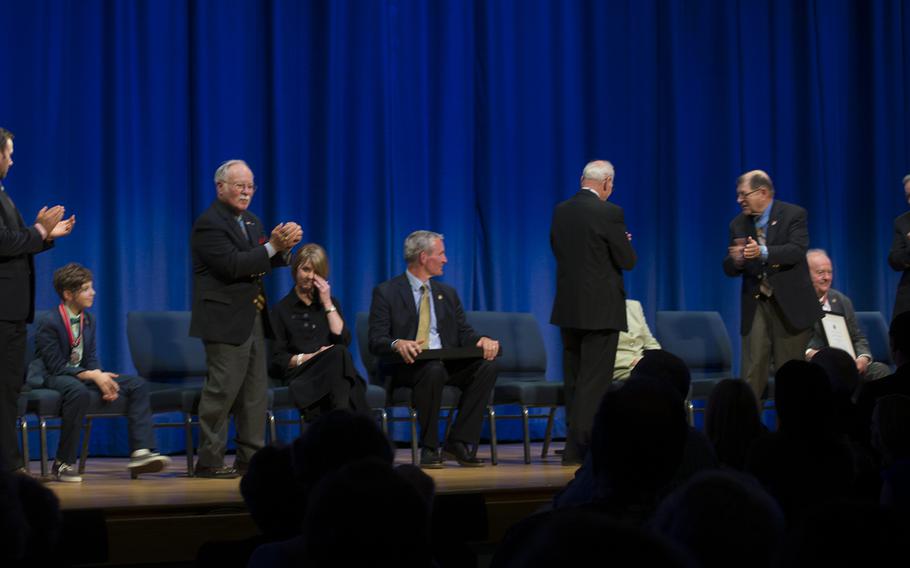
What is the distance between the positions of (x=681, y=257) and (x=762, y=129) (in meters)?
→ 1.11

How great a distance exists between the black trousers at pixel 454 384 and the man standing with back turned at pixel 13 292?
186 centimetres

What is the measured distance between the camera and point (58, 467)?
202 inches

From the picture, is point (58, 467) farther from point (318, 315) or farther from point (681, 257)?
point (681, 257)

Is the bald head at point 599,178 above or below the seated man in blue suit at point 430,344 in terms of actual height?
above

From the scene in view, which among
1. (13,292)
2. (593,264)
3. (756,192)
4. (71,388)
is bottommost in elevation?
(71,388)

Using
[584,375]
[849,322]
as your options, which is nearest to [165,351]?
[584,375]

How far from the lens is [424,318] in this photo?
601cm

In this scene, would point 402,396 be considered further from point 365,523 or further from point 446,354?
point 365,523

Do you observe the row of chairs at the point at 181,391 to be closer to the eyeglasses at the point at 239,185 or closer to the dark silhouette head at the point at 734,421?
the eyeglasses at the point at 239,185

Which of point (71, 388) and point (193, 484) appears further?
point (71, 388)

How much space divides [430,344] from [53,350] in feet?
5.97

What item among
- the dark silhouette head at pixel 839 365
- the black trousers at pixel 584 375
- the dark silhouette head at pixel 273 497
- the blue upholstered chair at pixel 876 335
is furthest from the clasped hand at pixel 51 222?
the blue upholstered chair at pixel 876 335

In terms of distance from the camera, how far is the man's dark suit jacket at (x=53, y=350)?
5.33 m

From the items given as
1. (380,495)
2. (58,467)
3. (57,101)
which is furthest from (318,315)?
(380,495)
